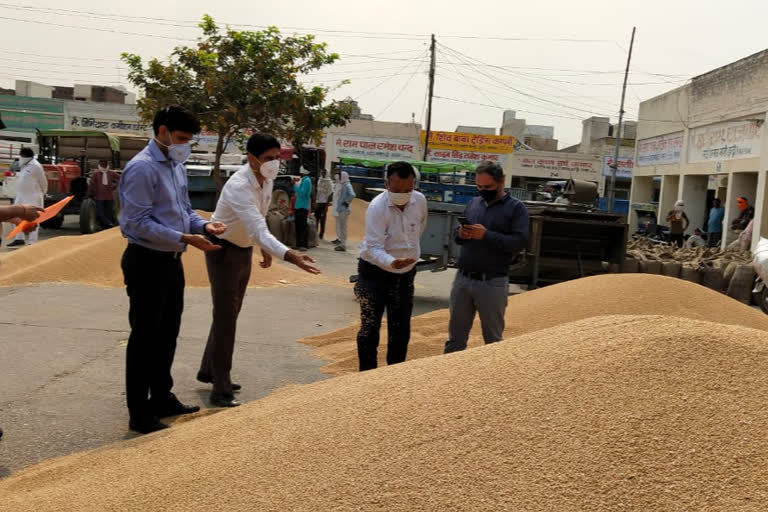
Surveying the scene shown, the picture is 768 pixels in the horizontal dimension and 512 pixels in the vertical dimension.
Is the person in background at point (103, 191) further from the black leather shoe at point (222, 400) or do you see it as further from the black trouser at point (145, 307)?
the black trouser at point (145, 307)

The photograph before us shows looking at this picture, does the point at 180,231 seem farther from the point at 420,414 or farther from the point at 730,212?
the point at 730,212

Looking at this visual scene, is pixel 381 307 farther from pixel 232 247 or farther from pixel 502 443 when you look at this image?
pixel 502 443

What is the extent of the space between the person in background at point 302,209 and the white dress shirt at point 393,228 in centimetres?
1223

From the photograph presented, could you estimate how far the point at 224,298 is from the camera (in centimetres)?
545

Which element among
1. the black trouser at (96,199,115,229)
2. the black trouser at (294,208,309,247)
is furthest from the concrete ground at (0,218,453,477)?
the black trouser at (96,199,115,229)

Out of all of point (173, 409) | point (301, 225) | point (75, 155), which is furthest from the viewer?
point (75, 155)

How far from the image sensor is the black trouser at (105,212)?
18.4m

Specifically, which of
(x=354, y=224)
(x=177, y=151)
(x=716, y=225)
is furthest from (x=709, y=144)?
(x=177, y=151)

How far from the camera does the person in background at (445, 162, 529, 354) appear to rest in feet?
18.4

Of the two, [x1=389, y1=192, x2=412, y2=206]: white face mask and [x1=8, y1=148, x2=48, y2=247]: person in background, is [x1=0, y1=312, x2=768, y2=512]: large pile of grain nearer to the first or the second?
[x1=389, y1=192, x2=412, y2=206]: white face mask

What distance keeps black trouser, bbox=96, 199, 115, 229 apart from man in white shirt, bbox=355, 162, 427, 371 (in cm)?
1412

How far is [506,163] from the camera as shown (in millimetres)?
46562

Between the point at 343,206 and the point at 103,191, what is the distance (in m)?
5.32

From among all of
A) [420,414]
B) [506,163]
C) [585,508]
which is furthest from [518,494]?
[506,163]
